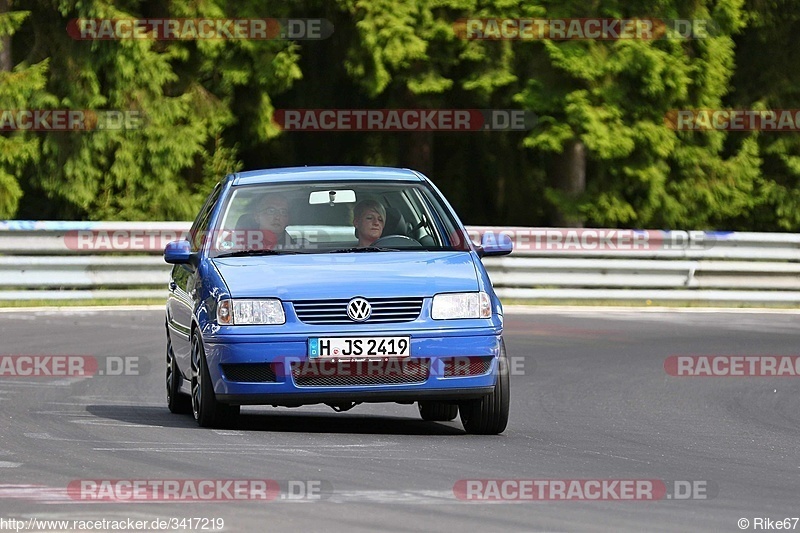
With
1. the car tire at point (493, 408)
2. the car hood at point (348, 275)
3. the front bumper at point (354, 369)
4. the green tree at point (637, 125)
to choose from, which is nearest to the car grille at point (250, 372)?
the front bumper at point (354, 369)

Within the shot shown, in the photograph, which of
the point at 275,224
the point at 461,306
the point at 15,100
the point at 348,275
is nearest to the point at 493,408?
the point at 461,306

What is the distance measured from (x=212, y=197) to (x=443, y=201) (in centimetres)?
162

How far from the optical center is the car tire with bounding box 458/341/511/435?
10.6 meters

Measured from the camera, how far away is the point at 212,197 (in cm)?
1227

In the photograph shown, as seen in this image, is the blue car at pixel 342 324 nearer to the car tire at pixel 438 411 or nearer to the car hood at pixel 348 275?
the car hood at pixel 348 275

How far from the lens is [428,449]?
9945 millimetres

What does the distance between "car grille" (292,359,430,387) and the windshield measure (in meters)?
1.02

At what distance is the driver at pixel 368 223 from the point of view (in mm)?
11406

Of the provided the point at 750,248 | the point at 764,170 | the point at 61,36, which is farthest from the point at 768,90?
the point at 61,36

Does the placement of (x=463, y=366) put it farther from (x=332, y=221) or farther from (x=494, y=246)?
(x=332, y=221)

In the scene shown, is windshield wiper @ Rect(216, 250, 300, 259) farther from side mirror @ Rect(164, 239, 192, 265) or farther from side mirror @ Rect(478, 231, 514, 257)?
side mirror @ Rect(478, 231, 514, 257)

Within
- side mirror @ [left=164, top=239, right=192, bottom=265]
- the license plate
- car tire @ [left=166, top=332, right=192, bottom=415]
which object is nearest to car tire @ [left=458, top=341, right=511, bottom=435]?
the license plate

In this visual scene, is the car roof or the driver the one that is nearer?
the driver

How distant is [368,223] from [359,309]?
1253 mm
